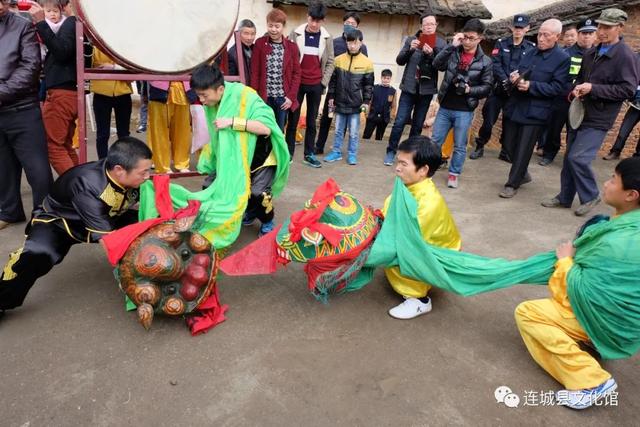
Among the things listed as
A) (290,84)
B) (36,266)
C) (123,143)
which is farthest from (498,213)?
(36,266)

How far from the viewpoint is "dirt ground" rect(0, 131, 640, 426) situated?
1.94 metres

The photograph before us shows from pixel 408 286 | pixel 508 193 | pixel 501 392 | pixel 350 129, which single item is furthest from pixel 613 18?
pixel 501 392

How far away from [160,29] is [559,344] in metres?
3.34

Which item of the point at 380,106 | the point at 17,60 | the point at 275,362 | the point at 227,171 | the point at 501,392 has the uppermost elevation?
the point at 17,60

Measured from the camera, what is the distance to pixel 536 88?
4.52 m

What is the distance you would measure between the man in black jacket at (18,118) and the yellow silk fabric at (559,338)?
3264 millimetres

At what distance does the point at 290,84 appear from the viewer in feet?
16.7

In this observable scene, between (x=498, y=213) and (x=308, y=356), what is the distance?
2952 millimetres

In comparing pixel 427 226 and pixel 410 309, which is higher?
pixel 427 226

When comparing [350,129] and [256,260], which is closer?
[256,260]

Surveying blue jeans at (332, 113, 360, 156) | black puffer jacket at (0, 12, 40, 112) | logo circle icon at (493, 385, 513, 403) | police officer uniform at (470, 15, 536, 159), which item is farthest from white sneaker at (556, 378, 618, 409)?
blue jeans at (332, 113, 360, 156)

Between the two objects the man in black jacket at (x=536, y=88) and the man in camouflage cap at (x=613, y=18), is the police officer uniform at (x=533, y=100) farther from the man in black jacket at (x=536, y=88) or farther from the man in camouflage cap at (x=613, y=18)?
the man in camouflage cap at (x=613, y=18)

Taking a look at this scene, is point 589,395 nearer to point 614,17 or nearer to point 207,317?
point 207,317

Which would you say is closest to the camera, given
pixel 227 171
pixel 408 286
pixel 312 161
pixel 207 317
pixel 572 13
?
pixel 207 317
